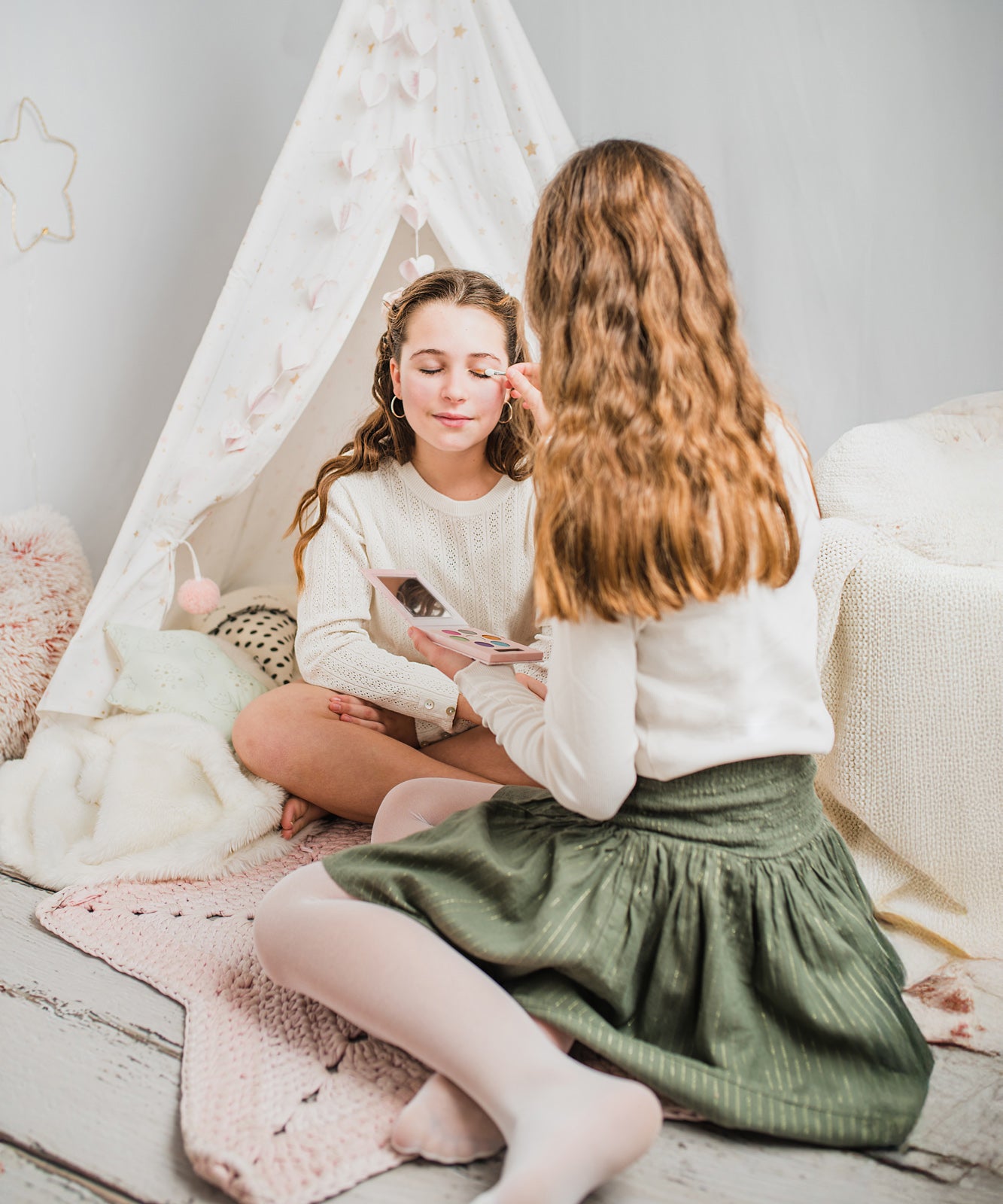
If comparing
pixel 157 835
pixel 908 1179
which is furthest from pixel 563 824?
pixel 157 835

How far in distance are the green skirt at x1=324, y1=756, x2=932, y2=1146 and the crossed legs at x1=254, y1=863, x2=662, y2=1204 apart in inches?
1.3

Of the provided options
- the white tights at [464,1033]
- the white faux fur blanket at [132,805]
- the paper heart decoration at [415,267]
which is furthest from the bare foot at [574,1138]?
the paper heart decoration at [415,267]

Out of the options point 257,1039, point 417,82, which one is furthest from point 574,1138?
point 417,82

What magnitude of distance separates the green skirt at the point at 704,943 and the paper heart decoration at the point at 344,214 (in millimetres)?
1147

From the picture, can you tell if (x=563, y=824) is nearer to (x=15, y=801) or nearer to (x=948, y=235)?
(x=15, y=801)

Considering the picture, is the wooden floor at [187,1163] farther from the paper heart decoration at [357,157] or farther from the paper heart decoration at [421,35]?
the paper heart decoration at [421,35]

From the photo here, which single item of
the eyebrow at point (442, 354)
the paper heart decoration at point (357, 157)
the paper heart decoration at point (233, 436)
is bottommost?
the paper heart decoration at point (233, 436)

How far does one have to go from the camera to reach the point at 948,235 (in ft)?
5.78

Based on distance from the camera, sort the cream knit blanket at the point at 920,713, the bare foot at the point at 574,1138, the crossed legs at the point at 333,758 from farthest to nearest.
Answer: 1. the crossed legs at the point at 333,758
2. the cream knit blanket at the point at 920,713
3. the bare foot at the point at 574,1138

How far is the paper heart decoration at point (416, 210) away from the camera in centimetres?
166

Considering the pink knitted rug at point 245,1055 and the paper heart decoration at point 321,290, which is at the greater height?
the paper heart decoration at point 321,290

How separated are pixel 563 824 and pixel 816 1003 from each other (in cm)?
26

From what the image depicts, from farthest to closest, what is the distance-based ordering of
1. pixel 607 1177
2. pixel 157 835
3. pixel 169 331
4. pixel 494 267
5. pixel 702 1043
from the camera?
pixel 169 331
pixel 494 267
pixel 157 835
pixel 702 1043
pixel 607 1177

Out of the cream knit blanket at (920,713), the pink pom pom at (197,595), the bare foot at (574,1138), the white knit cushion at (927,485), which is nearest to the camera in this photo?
the bare foot at (574,1138)
